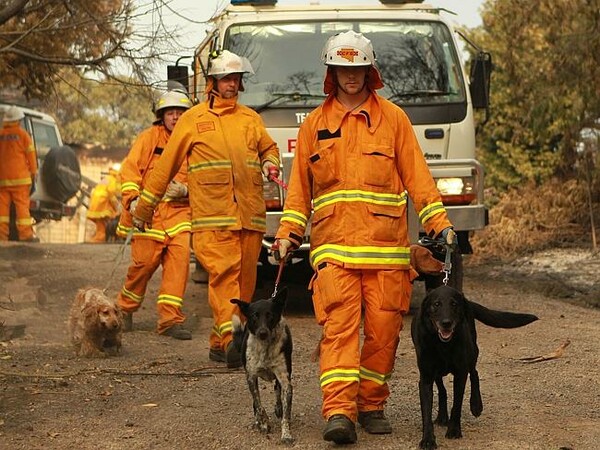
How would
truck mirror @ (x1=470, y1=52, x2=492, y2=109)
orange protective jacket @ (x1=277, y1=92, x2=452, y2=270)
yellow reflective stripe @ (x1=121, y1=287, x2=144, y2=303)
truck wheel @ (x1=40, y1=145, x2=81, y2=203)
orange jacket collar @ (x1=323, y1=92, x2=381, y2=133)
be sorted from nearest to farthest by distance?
orange protective jacket @ (x1=277, y1=92, x2=452, y2=270), orange jacket collar @ (x1=323, y1=92, x2=381, y2=133), yellow reflective stripe @ (x1=121, y1=287, x2=144, y2=303), truck mirror @ (x1=470, y1=52, x2=492, y2=109), truck wheel @ (x1=40, y1=145, x2=81, y2=203)

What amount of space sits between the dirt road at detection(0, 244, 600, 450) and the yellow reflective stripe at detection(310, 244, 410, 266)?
35.3 inches

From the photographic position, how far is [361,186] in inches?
243

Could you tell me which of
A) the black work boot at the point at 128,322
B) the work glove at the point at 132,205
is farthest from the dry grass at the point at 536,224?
the work glove at the point at 132,205

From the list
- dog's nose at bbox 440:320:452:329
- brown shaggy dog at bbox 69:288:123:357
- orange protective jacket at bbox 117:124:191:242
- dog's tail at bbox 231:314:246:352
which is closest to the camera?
dog's nose at bbox 440:320:452:329

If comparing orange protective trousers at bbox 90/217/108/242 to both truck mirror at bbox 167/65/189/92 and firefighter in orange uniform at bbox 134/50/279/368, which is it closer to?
truck mirror at bbox 167/65/189/92

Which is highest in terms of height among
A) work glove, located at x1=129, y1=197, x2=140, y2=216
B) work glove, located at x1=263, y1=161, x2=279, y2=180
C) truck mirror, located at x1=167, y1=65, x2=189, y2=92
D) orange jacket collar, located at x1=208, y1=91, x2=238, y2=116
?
truck mirror, located at x1=167, y1=65, x2=189, y2=92

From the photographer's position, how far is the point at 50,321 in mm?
11609

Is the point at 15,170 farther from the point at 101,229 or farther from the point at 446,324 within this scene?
the point at 446,324

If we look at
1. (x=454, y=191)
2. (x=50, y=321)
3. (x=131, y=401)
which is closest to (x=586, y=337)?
(x=454, y=191)

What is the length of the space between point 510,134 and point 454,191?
35.6 feet

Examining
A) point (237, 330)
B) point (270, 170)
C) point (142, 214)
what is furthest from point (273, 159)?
point (237, 330)

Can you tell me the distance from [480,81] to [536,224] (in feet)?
23.8

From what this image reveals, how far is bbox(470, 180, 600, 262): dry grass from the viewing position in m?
17.2

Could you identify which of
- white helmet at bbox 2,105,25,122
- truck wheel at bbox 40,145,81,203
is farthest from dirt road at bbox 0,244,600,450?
truck wheel at bbox 40,145,81,203
